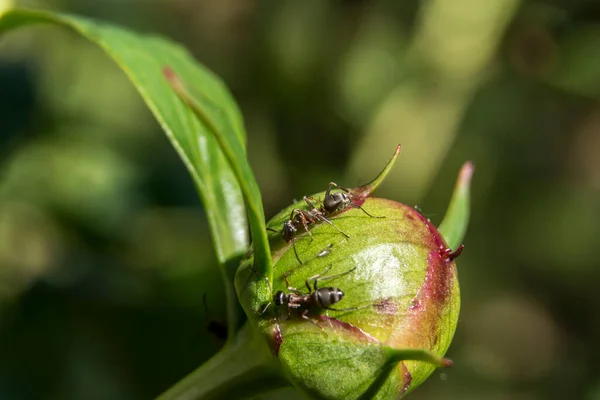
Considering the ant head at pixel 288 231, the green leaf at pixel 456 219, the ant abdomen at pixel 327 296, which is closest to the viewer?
the ant abdomen at pixel 327 296

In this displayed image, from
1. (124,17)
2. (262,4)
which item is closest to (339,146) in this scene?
(262,4)

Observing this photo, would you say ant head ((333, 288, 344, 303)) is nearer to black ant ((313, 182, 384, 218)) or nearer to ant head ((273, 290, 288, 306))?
ant head ((273, 290, 288, 306))

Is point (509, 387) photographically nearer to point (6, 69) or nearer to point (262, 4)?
point (262, 4)

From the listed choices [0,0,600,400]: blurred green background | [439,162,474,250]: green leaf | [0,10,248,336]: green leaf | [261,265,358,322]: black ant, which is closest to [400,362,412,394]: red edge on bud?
[261,265,358,322]: black ant

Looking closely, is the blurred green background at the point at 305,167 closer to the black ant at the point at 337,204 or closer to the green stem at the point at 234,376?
the green stem at the point at 234,376

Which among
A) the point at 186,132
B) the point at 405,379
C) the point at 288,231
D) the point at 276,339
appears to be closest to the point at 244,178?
the point at 288,231

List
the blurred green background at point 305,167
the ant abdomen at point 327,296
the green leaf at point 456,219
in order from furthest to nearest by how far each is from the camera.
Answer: the blurred green background at point 305,167
the green leaf at point 456,219
the ant abdomen at point 327,296

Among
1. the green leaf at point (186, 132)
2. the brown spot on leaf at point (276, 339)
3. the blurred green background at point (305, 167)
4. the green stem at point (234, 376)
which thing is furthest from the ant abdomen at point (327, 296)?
the blurred green background at point (305, 167)
